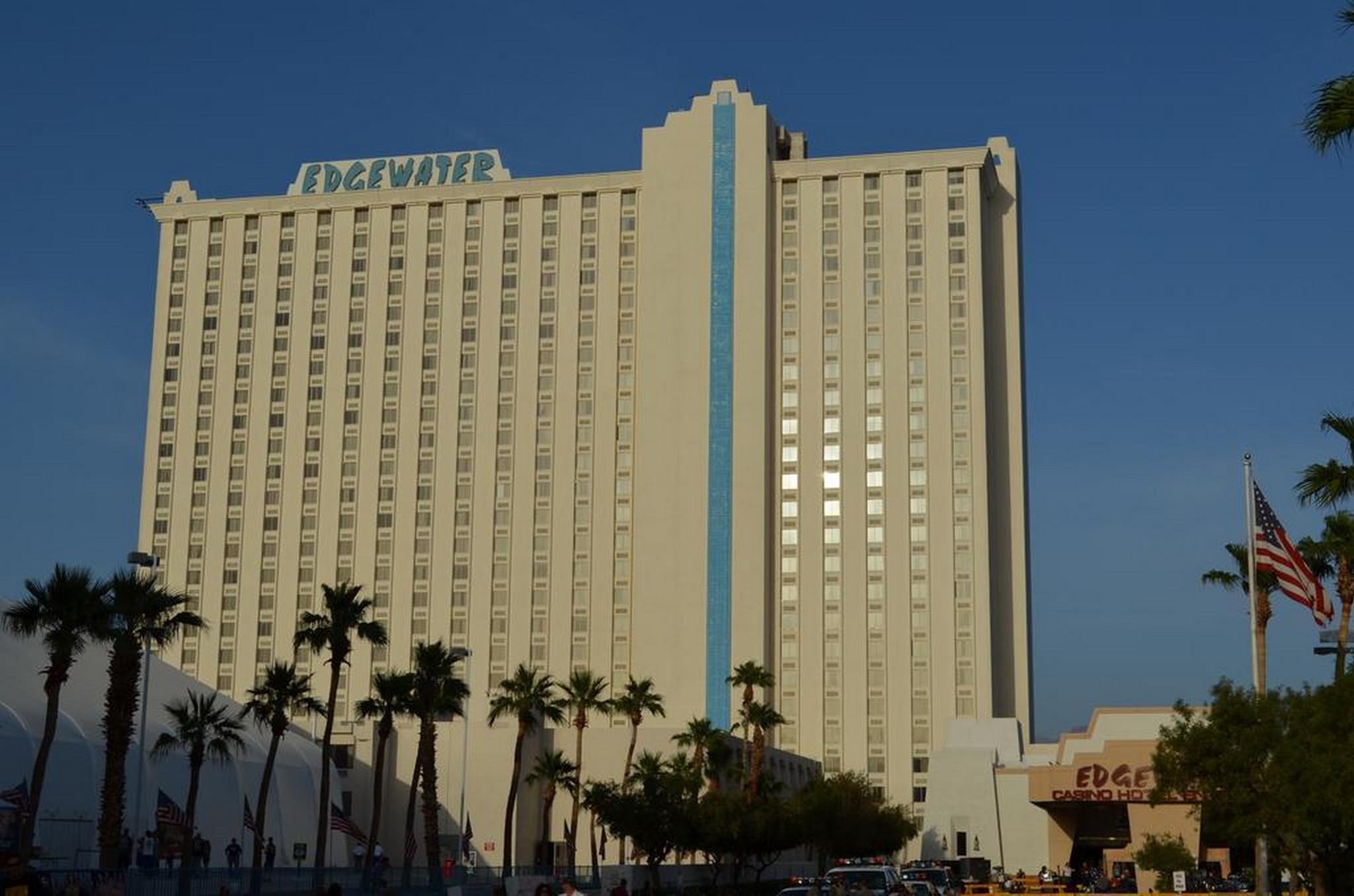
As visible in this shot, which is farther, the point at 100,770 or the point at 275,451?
the point at 275,451

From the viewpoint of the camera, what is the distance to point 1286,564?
153 ft

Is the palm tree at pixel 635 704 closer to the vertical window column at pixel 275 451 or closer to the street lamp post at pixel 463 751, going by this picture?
the street lamp post at pixel 463 751

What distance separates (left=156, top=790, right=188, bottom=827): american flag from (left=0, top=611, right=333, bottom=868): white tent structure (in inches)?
49.2

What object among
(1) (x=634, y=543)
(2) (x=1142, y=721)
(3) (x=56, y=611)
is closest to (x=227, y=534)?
(1) (x=634, y=543)

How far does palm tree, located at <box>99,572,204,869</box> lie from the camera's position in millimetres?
56125

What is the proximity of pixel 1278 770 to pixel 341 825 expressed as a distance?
2326 inches

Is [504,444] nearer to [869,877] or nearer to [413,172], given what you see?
[413,172]

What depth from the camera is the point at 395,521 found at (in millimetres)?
142625

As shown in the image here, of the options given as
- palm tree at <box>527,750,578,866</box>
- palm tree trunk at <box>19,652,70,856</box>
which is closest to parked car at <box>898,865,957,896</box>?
palm tree at <box>527,750,578,866</box>

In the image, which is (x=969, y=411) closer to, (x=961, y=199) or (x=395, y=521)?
(x=961, y=199)

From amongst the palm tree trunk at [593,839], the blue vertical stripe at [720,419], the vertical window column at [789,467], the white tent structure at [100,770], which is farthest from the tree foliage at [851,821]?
the white tent structure at [100,770]

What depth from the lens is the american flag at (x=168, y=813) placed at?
3086 inches

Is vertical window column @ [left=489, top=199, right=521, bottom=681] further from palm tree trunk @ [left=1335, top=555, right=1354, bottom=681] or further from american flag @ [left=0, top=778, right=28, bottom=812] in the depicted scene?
palm tree trunk @ [left=1335, top=555, right=1354, bottom=681]

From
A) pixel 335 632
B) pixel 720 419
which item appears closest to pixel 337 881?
pixel 335 632
